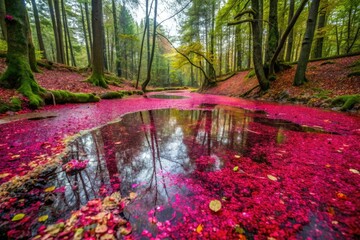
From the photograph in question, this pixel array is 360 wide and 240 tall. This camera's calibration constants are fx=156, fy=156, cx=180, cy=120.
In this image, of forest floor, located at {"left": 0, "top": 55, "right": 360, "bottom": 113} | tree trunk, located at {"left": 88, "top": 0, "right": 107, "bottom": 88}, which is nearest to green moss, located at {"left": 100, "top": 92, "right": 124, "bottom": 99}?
forest floor, located at {"left": 0, "top": 55, "right": 360, "bottom": 113}

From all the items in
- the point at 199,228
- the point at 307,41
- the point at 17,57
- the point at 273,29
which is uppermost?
the point at 273,29

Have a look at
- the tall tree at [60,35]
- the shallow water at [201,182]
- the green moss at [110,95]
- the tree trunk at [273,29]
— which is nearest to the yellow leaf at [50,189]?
the shallow water at [201,182]

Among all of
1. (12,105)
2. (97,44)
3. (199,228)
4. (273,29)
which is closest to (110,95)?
(97,44)

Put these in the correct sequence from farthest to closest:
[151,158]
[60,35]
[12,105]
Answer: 1. [60,35]
2. [12,105]
3. [151,158]

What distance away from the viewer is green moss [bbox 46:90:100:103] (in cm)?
609

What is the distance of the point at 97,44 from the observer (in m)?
9.95

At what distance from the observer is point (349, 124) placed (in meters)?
3.78

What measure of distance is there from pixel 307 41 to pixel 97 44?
1185 cm

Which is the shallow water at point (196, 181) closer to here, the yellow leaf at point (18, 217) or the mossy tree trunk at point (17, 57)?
the yellow leaf at point (18, 217)

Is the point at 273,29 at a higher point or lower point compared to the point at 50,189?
higher

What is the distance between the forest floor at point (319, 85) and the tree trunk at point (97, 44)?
10.4 metres

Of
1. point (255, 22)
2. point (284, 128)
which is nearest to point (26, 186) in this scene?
point (284, 128)

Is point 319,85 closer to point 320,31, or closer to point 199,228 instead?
point 320,31

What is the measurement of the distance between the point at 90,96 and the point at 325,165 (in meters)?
8.48
